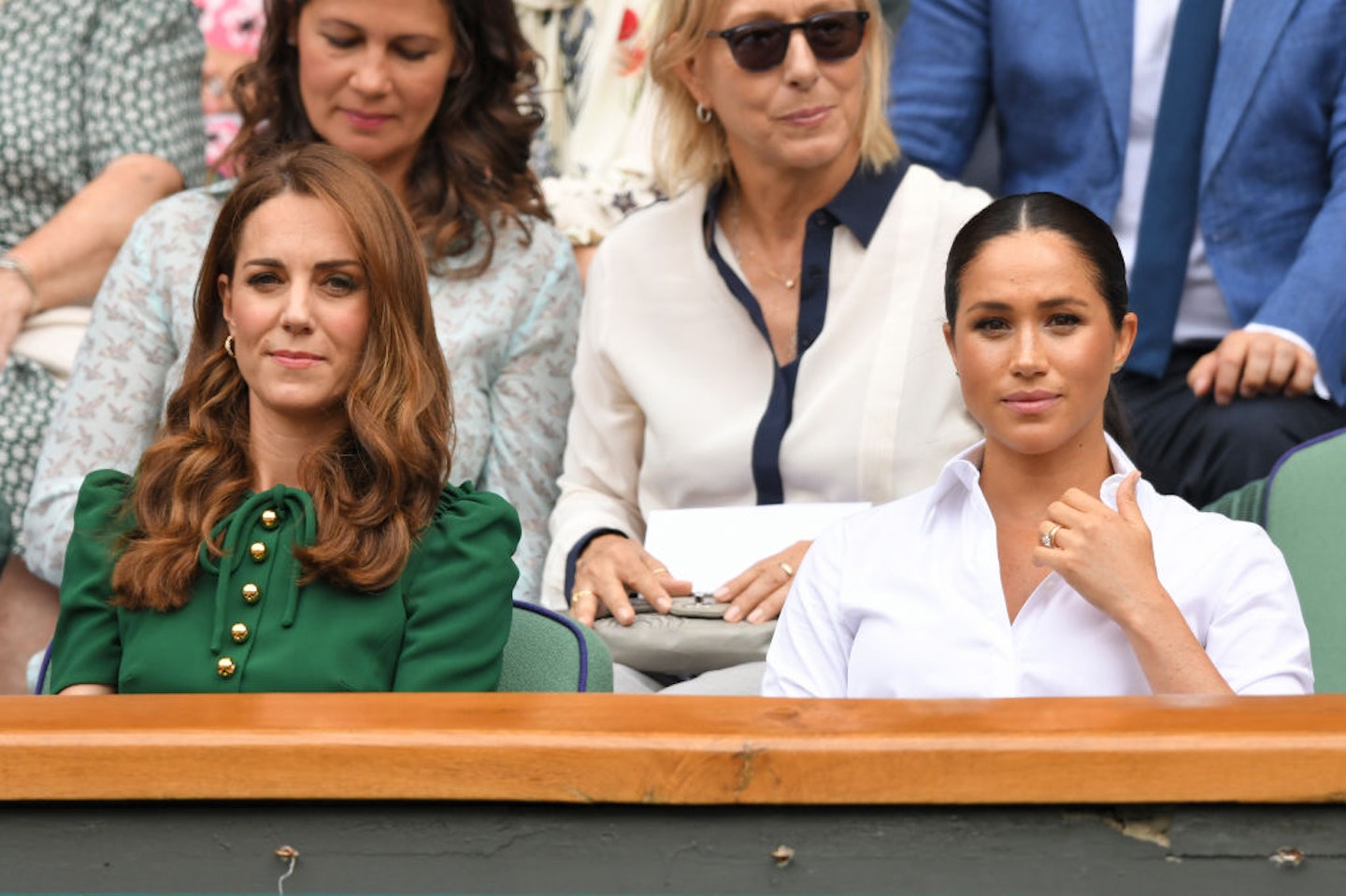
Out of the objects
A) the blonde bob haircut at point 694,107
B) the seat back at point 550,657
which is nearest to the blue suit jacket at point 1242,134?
the blonde bob haircut at point 694,107

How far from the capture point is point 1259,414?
115 inches

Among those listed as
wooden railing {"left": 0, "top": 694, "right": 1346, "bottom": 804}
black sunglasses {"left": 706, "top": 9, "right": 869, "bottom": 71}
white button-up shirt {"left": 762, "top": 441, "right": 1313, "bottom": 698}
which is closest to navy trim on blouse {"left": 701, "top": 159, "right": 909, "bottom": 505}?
black sunglasses {"left": 706, "top": 9, "right": 869, "bottom": 71}

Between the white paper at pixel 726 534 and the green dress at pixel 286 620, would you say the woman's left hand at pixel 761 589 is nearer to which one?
the white paper at pixel 726 534

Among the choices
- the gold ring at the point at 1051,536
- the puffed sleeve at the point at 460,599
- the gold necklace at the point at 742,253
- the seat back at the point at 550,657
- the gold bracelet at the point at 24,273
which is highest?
the gold necklace at the point at 742,253

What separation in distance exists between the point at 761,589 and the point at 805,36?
854mm

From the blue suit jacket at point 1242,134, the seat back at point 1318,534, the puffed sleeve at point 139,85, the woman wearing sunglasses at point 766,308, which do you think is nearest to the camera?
the seat back at point 1318,534

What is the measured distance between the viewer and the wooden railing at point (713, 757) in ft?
4.24

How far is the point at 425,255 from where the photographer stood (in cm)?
314

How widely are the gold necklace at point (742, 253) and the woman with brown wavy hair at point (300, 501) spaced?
815mm

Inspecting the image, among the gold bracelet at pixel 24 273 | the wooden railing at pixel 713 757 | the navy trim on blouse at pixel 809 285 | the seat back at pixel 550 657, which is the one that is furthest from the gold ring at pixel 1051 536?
the gold bracelet at pixel 24 273

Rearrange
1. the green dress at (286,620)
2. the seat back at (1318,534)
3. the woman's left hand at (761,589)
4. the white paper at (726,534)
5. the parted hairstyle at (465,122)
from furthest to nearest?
the parted hairstyle at (465,122) < the white paper at (726,534) < the woman's left hand at (761,589) < the seat back at (1318,534) < the green dress at (286,620)

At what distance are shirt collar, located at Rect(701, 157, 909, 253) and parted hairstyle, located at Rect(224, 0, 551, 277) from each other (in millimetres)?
533

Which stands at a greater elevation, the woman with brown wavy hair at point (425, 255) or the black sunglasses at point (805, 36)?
the black sunglasses at point (805, 36)

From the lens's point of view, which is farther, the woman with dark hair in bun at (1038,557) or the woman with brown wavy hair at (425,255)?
the woman with brown wavy hair at (425,255)
